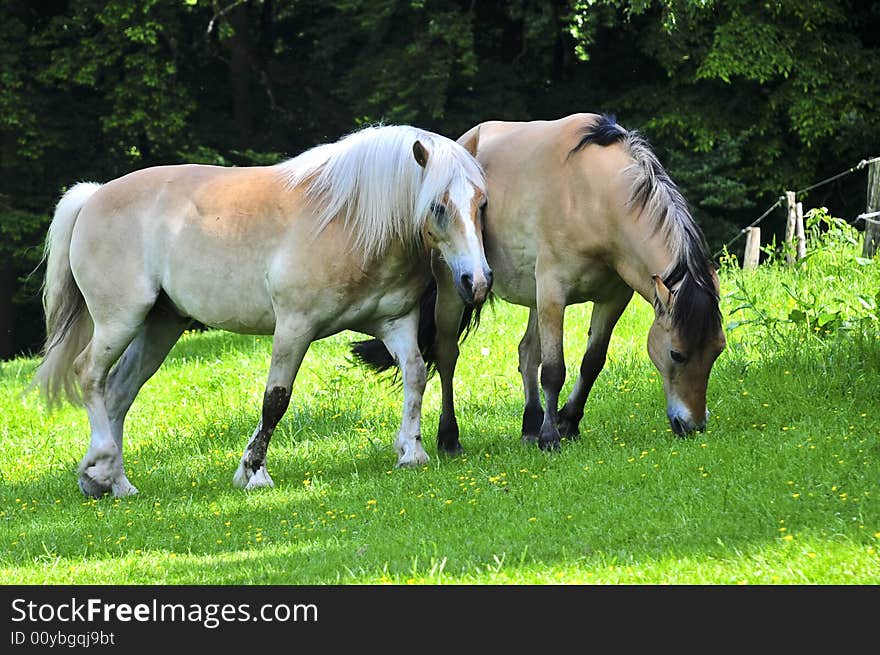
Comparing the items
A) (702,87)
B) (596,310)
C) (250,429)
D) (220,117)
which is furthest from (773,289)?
(220,117)

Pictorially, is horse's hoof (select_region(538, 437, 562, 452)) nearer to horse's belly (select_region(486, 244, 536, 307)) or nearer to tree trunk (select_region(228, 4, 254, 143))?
horse's belly (select_region(486, 244, 536, 307))

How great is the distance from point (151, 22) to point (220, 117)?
3.68 meters

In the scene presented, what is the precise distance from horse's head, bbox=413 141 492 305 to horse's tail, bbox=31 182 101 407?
Answer: 2930 millimetres

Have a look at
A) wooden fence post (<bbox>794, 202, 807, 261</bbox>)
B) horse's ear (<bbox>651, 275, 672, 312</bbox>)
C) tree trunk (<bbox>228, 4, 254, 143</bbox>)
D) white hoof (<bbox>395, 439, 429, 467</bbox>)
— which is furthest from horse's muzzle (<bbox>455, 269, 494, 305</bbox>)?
tree trunk (<bbox>228, 4, 254, 143</bbox>)

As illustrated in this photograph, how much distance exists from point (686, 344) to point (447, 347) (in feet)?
6.71

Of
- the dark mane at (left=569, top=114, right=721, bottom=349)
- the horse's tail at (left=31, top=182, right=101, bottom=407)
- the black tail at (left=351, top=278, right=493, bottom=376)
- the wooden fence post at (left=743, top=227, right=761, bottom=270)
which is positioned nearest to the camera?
the dark mane at (left=569, top=114, right=721, bottom=349)

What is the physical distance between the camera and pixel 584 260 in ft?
25.8

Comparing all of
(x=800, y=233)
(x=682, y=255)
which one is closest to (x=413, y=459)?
(x=682, y=255)

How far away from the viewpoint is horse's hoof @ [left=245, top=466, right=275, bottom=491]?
320 inches

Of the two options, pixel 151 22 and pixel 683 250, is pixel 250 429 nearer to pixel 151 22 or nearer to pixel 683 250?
pixel 683 250

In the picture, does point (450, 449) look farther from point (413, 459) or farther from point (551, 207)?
point (551, 207)

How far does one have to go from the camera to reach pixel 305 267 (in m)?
7.96

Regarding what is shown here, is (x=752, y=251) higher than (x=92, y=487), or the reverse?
(x=752, y=251)

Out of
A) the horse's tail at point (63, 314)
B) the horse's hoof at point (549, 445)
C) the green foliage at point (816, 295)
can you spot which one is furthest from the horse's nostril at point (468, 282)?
the horse's tail at point (63, 314)
